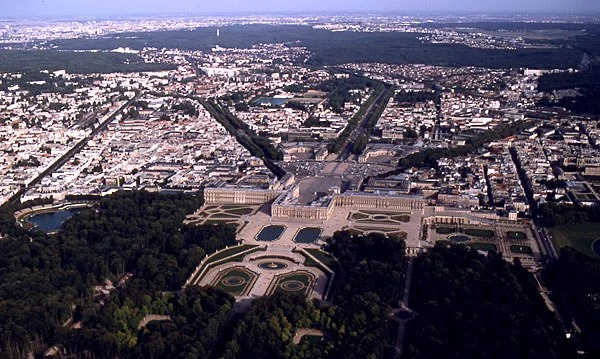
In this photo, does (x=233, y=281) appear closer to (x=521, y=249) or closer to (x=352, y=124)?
(x=521, y=249)

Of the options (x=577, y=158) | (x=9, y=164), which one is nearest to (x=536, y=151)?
(x=577, y=158)

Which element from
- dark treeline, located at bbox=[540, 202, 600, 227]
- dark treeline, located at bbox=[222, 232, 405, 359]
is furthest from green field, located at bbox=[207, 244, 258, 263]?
dark treeline, located at bbox=[540, 202, 600, 227]

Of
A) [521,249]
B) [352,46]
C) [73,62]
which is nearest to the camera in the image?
[521,249]

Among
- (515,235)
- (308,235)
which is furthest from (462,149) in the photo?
(308,235)

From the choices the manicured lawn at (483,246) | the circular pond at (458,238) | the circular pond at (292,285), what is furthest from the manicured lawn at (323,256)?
the manicured lawn at (483,246)

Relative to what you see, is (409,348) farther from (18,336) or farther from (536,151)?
(536,151)

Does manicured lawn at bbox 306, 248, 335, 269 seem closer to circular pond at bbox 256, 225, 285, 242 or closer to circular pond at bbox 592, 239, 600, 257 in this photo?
circular pond at bbox 256, 225, 285, 242

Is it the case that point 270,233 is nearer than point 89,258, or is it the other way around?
point 89,258
